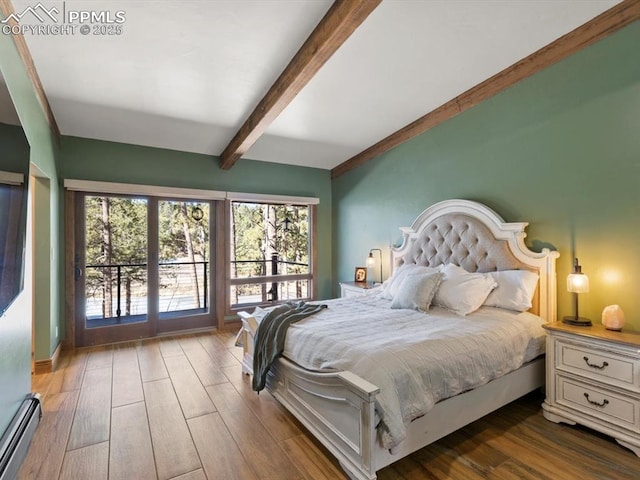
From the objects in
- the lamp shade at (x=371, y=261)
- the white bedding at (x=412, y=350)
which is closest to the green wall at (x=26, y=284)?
the white bedding at (x=412, y=350)

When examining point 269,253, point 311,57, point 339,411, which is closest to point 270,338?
point 339,411

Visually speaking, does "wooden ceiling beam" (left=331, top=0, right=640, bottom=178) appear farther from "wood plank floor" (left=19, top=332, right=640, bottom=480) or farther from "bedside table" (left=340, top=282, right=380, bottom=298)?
"wood plank floor" (left=19, top=332, right=640, bottom=480)

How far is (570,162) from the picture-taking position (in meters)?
2.70

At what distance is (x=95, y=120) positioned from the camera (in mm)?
3586

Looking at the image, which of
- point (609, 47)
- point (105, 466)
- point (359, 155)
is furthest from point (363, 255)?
point (105, 466)

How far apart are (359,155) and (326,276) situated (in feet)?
7.14

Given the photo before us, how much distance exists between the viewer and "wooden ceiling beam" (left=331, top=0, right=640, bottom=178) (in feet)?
7.84

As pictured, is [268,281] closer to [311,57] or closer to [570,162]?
[311,57]

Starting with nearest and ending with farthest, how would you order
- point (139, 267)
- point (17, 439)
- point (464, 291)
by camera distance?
1. point (17, 439)
2. point (464, 291)
3. point (139, 267)

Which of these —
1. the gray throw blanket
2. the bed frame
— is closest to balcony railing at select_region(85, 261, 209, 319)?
the bed frame

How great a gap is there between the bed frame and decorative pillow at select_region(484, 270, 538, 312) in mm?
106

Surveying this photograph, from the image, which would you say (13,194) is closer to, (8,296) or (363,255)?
(8,296)

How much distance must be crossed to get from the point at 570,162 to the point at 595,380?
1744 millimetres

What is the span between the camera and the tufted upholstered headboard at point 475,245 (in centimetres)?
279
